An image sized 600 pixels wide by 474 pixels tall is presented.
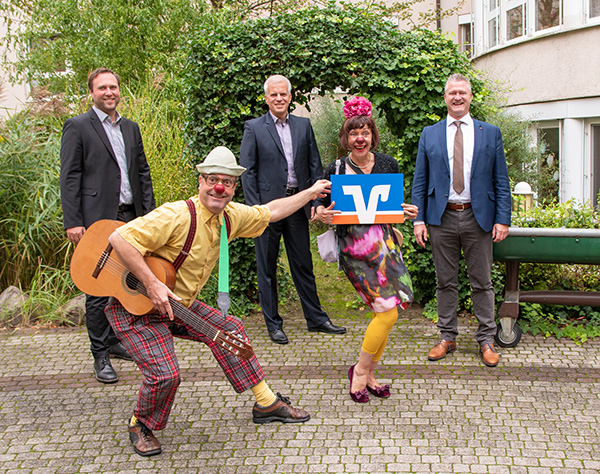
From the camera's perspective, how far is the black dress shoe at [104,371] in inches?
204

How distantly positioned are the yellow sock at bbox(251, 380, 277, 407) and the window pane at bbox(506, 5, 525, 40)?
1049 cm

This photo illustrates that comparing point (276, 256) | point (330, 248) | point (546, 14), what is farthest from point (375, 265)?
point (546, 14)

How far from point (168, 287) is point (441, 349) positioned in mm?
2550

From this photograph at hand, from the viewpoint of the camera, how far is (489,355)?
5.29 meters

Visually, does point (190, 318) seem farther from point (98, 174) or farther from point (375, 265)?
point (98, 174)

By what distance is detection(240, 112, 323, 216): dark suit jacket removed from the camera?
5902 millimetres

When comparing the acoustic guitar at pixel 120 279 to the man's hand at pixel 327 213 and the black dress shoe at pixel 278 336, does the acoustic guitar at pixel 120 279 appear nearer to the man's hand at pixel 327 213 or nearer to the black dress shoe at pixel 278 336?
the man's hand at pixel 327 213

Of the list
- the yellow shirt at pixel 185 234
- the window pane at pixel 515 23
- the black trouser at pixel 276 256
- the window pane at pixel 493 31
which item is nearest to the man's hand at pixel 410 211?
the yellow shirt at pixel 185 234

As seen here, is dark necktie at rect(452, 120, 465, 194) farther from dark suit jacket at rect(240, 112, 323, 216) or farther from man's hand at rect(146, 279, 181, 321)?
man's hand at rect(146, 279, 181, 321)

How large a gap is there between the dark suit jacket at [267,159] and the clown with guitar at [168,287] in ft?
5.51

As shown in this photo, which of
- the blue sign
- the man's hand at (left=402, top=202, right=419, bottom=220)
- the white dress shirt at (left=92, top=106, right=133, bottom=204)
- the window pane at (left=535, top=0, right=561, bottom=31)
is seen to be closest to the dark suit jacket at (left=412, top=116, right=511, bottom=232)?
the man's hand at (left=402, top=202, right=419, bottom=220)

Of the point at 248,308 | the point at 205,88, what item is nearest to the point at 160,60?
the point at 205,88

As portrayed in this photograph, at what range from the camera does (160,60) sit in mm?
11570

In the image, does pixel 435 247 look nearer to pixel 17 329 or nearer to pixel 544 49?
pixel 17 329
